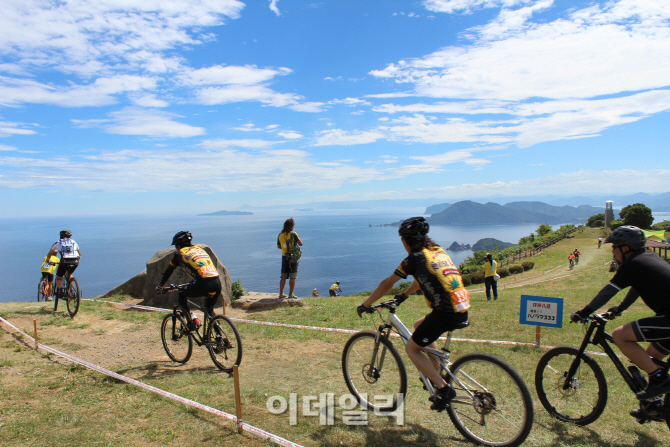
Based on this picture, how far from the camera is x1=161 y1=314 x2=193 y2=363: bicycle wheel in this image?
6.71 m

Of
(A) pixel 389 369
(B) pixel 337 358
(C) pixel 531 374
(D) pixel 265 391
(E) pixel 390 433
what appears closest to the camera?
(E) pixel 390 433

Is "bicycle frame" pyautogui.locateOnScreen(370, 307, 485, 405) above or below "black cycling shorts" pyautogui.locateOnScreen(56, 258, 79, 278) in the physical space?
below

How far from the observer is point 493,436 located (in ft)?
12.5

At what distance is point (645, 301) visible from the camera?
3.71 metres

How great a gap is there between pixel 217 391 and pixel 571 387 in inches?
177

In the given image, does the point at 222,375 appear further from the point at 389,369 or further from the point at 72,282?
the point at 72,282

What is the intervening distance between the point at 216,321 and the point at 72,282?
6.65 meters

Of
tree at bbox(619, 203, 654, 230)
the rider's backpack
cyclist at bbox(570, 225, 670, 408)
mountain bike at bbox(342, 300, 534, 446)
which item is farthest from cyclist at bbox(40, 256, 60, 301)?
tree at bbox(619, 203, 654, 230)

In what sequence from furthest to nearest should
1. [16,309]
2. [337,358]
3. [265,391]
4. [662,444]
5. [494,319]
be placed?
[16,309], [494,319], [337,358], [265,391], [662,444]

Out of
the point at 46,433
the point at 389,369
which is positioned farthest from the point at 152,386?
the point at 389,369

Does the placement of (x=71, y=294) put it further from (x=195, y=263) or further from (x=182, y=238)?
(x=195, y=263)

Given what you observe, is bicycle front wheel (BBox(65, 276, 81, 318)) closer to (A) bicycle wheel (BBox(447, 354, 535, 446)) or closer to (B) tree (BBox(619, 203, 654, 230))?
(A) bicycle wheel (BBox(447, 354, 535, 446))

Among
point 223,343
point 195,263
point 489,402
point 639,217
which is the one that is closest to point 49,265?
point 195,263

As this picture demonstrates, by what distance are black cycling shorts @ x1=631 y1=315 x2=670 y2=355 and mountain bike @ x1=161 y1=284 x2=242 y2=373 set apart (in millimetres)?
4918
